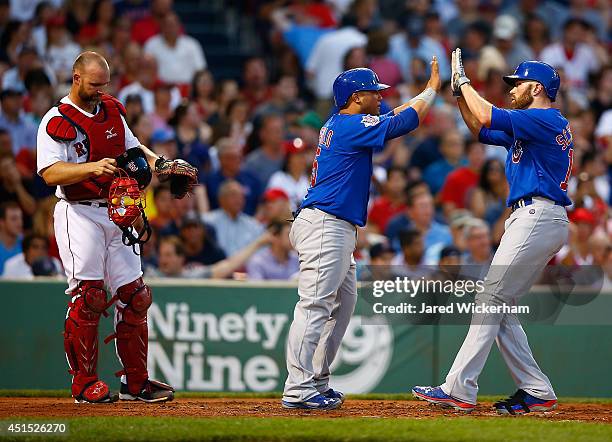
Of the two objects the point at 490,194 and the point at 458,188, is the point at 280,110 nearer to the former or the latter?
the point at 458,188

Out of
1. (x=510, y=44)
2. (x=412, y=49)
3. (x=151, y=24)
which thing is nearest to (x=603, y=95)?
(x=510, y=44)

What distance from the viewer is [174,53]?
15.3 m

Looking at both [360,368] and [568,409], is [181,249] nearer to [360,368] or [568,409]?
[360,368]

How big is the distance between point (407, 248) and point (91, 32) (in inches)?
225

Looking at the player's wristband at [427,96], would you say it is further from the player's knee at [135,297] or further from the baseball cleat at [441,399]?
the player's knee at [135,297]

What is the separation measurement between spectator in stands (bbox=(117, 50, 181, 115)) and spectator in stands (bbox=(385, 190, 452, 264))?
3309mm

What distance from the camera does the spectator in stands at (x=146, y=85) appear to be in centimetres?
1420

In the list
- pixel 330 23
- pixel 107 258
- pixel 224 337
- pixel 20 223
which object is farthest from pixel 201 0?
pixel 107 258

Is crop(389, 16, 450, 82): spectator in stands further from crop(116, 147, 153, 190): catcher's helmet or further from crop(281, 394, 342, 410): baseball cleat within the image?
crop(281, 394, 342, 410): baseball cleat

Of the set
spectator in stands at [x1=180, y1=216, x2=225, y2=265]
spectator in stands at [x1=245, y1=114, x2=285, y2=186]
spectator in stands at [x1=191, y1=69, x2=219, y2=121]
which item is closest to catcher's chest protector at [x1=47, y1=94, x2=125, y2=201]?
spectator in stands at [x1=180, y1=216, x2=225, y2=265]

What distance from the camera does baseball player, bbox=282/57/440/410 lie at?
777 centimetres

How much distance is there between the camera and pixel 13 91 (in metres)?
13.3

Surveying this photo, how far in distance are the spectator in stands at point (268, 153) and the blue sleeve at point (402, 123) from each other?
6.15m

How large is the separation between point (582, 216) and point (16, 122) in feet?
21.3
